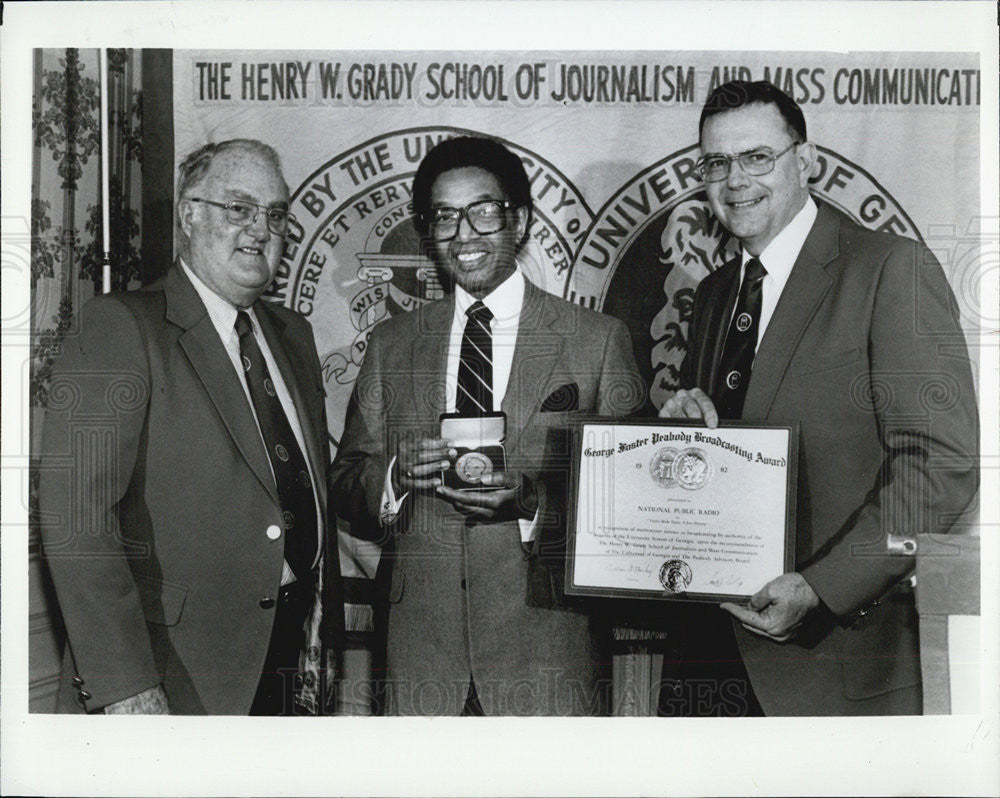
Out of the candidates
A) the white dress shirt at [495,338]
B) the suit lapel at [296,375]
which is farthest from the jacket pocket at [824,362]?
the suit lapel at [296,375]

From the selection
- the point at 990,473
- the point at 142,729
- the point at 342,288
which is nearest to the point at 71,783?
the point at 142,729

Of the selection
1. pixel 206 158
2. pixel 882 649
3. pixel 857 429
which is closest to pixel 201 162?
pixel 206 158

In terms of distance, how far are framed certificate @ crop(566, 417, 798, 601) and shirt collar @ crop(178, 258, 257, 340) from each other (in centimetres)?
101

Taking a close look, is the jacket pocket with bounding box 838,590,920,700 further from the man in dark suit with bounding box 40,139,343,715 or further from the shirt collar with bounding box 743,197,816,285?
the man in dark suit with bounding box 40,139,343,715

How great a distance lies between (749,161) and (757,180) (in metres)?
0.06

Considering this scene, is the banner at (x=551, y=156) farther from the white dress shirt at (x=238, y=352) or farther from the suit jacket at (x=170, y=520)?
the suit jacket at (x=170, y=520)

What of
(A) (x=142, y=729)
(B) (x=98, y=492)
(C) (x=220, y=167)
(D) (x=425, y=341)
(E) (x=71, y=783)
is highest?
(C) (x=220, y=167)

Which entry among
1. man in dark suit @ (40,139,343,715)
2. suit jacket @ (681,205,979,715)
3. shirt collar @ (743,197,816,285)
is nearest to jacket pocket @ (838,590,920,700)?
suit jacket @ (681,205,979,715)

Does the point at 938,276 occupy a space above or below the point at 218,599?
above

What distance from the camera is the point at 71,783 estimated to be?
2822mm

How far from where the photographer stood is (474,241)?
2.81 m

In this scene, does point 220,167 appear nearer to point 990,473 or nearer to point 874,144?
point 874,144

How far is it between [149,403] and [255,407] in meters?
0.28

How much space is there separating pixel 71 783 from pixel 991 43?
338 centimetres
